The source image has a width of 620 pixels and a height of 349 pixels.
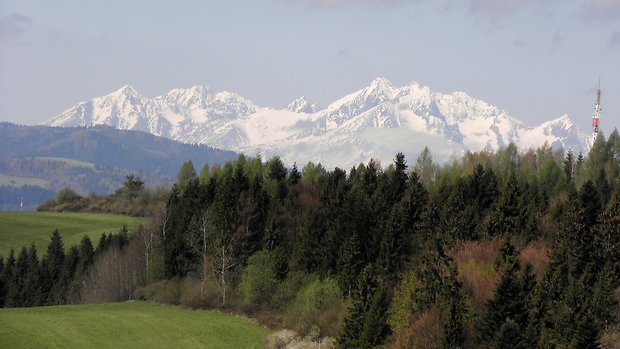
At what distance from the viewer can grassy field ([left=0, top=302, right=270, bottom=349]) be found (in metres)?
68.8

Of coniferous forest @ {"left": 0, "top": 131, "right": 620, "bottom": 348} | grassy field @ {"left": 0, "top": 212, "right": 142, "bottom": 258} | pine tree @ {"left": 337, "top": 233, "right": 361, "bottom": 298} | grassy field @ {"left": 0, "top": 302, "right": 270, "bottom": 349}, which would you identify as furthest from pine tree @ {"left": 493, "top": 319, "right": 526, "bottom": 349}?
grassy field @ {"left": 0, "top": 212, "right": 142, "bottom": 258}

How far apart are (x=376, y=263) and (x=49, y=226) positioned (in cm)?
11063

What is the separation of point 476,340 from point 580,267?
13.8 metres

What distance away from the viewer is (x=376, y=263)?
265 ft

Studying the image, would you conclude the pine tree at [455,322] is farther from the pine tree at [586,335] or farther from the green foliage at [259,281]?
the green foliage at [259,281]

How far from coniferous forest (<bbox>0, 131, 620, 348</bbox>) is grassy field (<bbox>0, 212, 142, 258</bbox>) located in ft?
86.3

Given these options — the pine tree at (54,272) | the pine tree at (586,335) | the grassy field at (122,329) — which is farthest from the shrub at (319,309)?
the pine tree at (54,272)

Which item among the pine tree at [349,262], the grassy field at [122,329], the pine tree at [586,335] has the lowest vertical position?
the grassy field at [122,329]

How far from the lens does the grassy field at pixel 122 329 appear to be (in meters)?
68.8

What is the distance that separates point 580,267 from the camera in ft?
228

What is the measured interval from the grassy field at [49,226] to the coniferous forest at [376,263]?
86.3ft

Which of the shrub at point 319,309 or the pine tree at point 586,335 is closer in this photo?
the pine tree at point 586,335

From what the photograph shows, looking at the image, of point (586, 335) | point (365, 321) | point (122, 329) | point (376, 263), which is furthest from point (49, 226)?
point (586, 335)

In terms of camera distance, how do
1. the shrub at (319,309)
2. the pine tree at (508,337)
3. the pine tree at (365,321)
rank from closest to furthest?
the pine tree at (508,337) → the pine tree at (365,321) → the shrub at (319,309)
